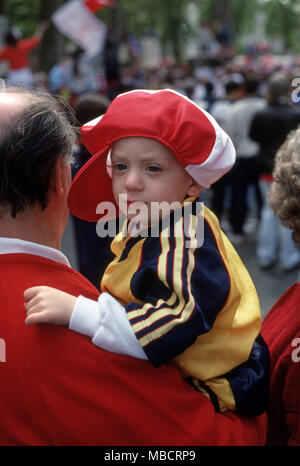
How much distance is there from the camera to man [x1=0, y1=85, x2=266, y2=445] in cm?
144

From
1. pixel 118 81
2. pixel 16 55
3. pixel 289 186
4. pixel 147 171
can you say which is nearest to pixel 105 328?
pixel 147 171

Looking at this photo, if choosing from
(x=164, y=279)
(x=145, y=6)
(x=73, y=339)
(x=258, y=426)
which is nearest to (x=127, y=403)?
(x=73, y=339)

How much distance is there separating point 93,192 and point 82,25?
32.8 feet

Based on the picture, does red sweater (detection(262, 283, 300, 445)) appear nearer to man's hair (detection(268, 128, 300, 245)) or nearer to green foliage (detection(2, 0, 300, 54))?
man's hair (detection(268, 128, 300, 245))

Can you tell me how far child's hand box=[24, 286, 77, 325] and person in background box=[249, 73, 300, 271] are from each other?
17.3ft

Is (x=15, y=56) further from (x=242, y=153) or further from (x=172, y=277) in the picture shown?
(x=172, y=277)

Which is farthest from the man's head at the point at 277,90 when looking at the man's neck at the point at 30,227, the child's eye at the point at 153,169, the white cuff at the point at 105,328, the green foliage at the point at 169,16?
the green foliage at the point at 169,16

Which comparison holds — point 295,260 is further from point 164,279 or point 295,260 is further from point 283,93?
point 164,279

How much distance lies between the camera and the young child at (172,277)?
4.90 ft

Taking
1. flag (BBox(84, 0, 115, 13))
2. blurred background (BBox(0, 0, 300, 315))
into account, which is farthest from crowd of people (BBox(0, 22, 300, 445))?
flag (BBox(84, 0, 115, 13))

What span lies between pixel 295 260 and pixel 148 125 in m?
5.36

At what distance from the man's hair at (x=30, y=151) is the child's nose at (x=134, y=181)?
7.0 inches

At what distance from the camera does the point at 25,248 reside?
1591 mm

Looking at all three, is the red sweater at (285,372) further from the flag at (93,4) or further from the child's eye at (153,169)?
the flag at (93,4)
